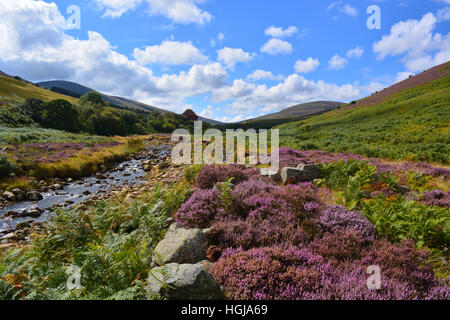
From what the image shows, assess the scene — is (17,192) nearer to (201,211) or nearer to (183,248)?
(201,211)

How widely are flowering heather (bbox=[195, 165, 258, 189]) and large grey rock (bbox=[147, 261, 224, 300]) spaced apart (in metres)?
5.12

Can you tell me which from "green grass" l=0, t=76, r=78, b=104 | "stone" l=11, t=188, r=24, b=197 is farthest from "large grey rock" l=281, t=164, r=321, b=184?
"green grass" l=0, t=76, r=78, b=104

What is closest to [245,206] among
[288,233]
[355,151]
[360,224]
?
[288,233]

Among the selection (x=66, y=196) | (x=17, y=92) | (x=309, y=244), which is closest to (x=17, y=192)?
(x=66, y=196)

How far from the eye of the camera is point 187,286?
2664 mm

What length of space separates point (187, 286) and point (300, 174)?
23.0ft

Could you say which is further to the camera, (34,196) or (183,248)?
(34,196)

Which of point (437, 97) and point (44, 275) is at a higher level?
point (437, 97)

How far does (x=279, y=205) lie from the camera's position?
5.04m

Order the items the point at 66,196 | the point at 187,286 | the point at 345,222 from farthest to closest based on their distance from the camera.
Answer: the point at 66,196
the point at 345,222
the point at 187,286
